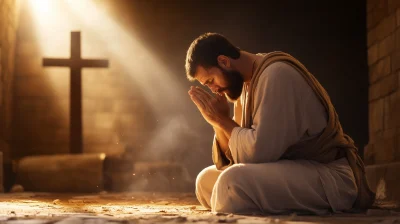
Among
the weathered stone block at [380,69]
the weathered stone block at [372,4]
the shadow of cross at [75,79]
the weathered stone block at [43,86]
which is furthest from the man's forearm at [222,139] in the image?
the weathered stone block at [43,86]

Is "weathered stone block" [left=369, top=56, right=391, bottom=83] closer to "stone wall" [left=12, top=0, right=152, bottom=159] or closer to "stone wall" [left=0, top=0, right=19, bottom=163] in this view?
"stone wall" [left=12, top=0, right=152, bottom=159]

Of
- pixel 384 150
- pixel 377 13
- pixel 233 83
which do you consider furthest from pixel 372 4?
pixel 233 83

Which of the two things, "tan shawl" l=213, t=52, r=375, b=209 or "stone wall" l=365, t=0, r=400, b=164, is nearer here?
"tan shawl" l=213, t=52, r=375, b=209

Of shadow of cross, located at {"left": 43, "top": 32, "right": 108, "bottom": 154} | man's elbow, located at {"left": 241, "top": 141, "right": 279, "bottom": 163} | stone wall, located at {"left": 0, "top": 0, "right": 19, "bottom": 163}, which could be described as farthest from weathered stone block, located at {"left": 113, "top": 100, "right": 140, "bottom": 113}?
man's elbow, located at {"left": 241, "top": 141, "right": 279, "bottom": 163}

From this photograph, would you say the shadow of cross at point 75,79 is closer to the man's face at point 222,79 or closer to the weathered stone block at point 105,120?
the weathered stone block at point 105,120

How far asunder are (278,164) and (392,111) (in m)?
2.21

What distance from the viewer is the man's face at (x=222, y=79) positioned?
152 inches

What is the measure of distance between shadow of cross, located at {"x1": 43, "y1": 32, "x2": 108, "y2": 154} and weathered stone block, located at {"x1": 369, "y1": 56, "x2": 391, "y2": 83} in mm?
4088

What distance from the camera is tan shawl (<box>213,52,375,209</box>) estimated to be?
3.71 metres

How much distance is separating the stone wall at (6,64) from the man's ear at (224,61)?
4.63m

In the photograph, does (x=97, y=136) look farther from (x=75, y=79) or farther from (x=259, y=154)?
(x=259, y=154)

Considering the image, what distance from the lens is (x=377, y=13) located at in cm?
584

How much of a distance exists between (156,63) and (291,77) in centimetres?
559

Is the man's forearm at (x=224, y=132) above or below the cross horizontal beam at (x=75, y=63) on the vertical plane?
below
